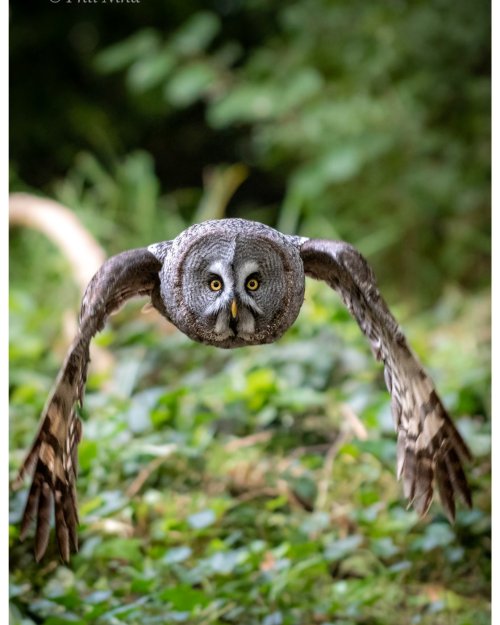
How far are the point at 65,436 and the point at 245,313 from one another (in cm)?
43

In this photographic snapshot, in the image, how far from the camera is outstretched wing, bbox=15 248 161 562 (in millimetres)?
1752

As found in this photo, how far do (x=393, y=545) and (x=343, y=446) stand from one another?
0.32 meters

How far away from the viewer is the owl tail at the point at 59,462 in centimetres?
175

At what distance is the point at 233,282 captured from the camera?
192cm

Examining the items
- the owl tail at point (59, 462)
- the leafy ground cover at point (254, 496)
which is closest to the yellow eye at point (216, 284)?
the owl tail at point (59, 462)

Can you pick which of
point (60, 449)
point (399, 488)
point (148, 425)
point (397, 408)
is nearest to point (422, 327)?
point (399, 488)

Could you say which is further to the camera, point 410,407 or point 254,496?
point 254,496

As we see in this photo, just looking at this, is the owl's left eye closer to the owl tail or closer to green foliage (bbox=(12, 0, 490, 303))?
the owl tail

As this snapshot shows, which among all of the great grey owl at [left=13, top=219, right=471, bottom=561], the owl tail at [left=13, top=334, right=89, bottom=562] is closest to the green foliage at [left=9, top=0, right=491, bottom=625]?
the owl tail at [left=13, top=334, right=89, bottom=562]

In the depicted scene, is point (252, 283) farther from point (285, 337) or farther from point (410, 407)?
point (285, 337)

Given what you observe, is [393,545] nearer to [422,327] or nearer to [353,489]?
[353,489]

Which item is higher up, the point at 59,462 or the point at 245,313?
the point at 245,313

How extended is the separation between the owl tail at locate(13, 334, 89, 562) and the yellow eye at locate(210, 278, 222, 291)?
32 centimetres

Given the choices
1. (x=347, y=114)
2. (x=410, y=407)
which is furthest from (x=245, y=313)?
(x=347, y=114)
